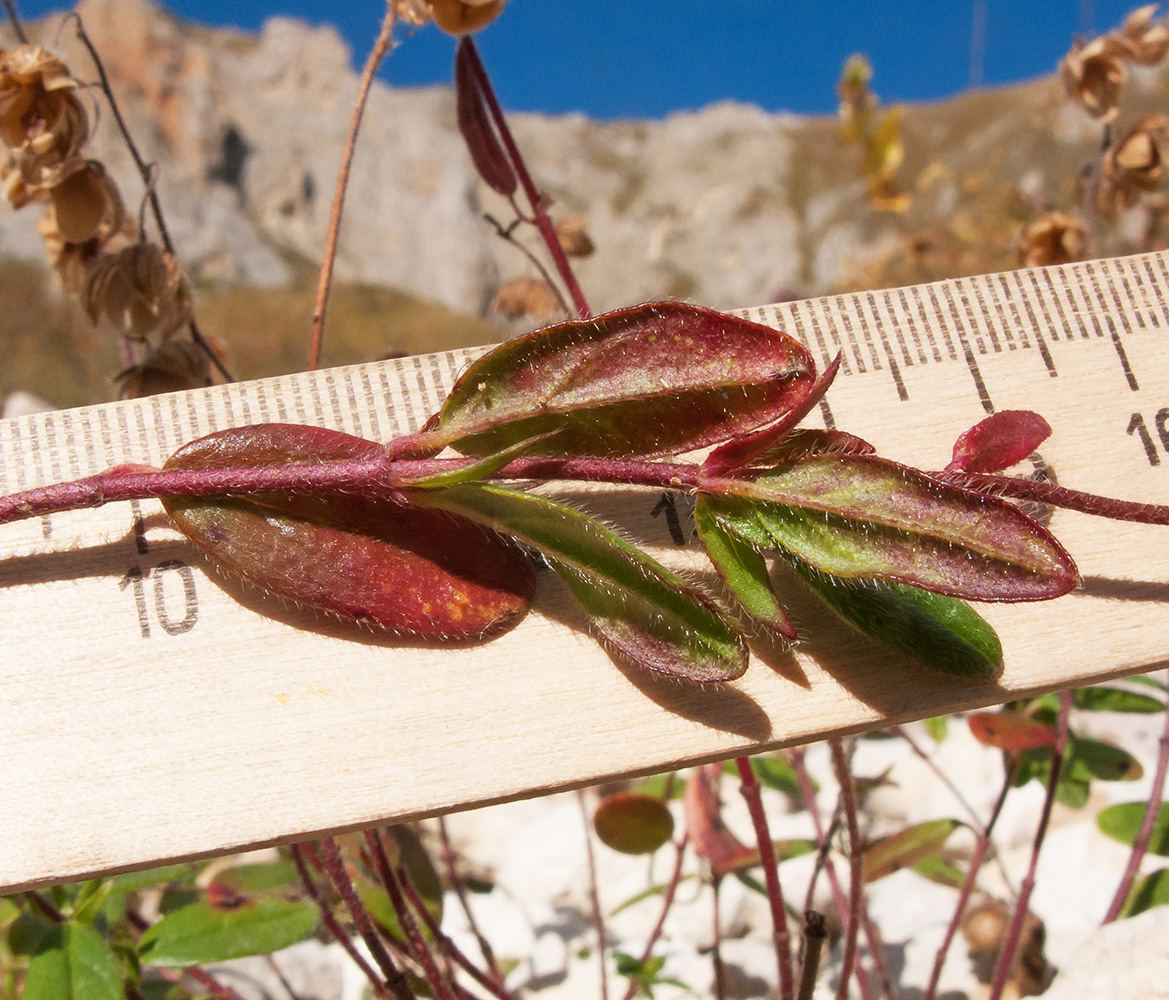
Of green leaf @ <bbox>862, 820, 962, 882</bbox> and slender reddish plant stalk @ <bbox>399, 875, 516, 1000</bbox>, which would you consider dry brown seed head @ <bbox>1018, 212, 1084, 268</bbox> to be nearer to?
green leaf @ <bbox>862, 820, 962, 882</bbox>

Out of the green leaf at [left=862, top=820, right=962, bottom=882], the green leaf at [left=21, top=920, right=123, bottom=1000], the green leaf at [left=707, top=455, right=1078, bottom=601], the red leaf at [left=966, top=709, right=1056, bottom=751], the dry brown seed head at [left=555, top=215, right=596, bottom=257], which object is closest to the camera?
the green leaf at [left=707, top=455, right=1078, bottom=601]

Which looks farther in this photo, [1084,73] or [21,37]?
[1084,73]

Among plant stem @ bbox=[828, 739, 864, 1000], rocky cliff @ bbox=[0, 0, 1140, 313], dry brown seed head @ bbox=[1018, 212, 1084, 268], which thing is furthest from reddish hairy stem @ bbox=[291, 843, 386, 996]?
rocky cliff @ bbox=[0, 0, 1140, 313]

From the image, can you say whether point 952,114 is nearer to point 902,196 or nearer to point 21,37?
point 902,196

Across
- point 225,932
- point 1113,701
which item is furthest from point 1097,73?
point 225,932

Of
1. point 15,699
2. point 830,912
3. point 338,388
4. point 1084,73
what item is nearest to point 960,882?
point 830,912

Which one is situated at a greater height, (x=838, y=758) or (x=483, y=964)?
(x=838, y=758)

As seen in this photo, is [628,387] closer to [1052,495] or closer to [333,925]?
[1052,495]
